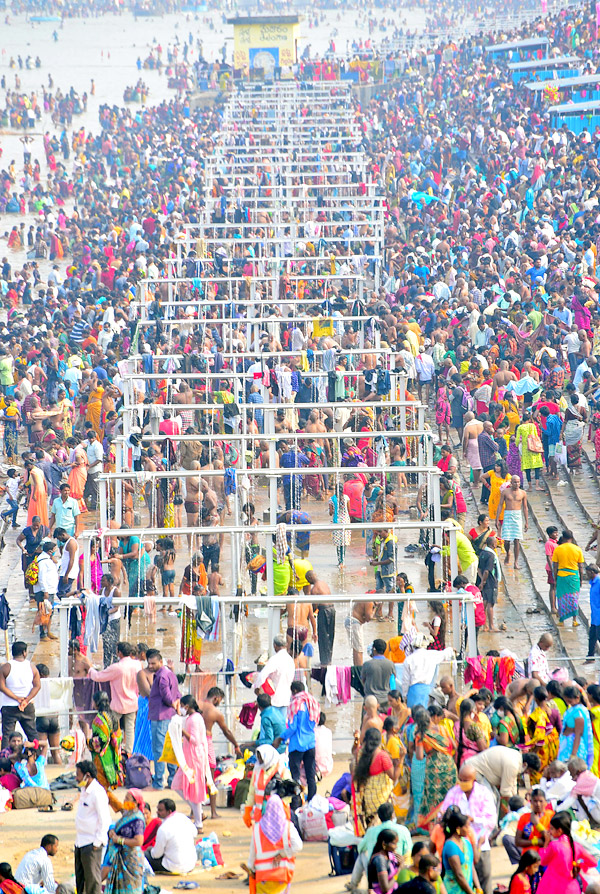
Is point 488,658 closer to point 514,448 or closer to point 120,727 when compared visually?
point 120,727

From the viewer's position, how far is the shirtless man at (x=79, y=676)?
1323 centimetres

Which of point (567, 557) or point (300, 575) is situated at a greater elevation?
point (567, 557)

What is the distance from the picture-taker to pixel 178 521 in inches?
750

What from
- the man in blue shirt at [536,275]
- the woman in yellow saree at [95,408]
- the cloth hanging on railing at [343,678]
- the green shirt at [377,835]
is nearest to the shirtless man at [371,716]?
the cloth hanging on railing at [343,678]

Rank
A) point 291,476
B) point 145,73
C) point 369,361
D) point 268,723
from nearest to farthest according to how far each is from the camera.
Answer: point 268,723 → point 291,476 → point 369,361 → point 145,73

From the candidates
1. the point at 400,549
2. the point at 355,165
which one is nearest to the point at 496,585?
the point at 400,549

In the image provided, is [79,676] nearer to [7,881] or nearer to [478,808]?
[7,881]

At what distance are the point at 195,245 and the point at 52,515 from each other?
39.6 feet

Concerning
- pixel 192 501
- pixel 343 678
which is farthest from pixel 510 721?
pixel 192 501

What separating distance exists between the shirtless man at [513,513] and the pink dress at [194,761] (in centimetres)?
615

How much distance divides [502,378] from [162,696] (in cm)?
970

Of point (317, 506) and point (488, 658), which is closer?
point (488, 658)

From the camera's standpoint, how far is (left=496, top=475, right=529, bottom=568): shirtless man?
17.5 meters

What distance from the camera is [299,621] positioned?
49.0ft
